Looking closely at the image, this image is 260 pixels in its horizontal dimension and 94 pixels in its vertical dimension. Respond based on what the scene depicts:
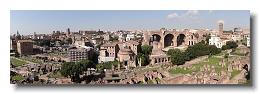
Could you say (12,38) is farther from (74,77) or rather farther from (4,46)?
(74,77)

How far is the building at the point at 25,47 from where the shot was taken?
6.40 meters

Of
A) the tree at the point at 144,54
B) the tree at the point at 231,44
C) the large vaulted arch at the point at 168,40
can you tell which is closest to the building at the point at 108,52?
the tree at the point at 144,54

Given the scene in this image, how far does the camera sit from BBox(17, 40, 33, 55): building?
21.0 feet

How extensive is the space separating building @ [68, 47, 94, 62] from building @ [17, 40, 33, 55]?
0.38 m

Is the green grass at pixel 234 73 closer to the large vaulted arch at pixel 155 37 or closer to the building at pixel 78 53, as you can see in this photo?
the large vaulted arch at pixel 155 37

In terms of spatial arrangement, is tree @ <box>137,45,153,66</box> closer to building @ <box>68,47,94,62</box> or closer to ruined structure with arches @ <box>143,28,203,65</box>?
ruined structure with arches @ <box>143,28,203,65</box>

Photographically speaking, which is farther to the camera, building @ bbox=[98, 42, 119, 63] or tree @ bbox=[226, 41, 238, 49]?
building @ bbox=[98, 42, 119, 63]

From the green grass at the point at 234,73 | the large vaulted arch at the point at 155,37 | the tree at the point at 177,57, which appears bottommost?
the green grass at the point at 234,73

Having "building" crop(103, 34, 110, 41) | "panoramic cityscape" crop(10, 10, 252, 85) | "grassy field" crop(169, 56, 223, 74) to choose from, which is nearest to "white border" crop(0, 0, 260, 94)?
"panoramic cityscape" crop(10, 10, 252, 85)

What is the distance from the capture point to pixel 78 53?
254 inches

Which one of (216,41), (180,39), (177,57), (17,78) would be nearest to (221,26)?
(216,41)
